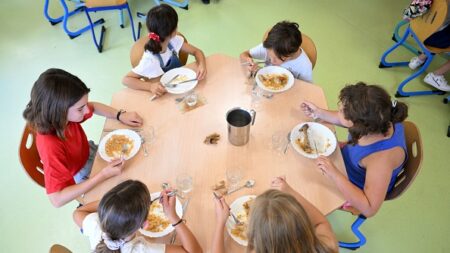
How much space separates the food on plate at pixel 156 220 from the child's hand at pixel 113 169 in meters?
0.26

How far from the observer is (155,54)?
215 cm

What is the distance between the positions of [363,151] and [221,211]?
855mm

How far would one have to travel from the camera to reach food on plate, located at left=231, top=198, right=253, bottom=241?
4.53 ft

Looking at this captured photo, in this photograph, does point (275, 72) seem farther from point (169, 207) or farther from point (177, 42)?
point (169, 207)

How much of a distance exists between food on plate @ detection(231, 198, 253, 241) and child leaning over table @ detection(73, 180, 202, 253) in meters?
0.18

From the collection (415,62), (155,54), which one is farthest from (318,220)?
(415,62)

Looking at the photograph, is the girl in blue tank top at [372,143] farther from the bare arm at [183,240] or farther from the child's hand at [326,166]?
the bare arm at [183,240]

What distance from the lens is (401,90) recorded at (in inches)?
127

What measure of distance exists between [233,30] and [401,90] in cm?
207

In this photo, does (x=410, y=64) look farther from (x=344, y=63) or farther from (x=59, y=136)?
(x=59, y=136)

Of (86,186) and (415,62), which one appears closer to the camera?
(86,186)

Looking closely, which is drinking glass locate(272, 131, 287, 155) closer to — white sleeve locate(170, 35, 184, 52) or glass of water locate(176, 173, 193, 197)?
glass of water locate(176, 173, 193, 197)

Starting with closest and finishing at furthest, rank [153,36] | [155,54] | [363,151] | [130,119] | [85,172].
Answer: [363,151], [130,119], [85,172], [153,36], [155,54]

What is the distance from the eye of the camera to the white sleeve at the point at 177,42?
2.32 metres
